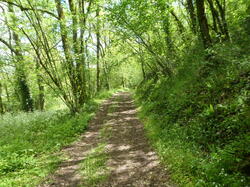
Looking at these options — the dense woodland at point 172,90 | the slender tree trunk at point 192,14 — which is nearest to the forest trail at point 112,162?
the dense woodland at point 172,90

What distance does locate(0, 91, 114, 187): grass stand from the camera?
5.33m

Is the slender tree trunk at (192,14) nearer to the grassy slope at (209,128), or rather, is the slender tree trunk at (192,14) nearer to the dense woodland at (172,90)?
the dense woodland at (172,90)

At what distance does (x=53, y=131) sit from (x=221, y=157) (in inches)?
300

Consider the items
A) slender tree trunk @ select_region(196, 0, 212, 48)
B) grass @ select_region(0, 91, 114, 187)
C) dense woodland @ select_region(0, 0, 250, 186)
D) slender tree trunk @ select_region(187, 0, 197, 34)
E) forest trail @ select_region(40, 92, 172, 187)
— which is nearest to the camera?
dense woodland @ select_region(0, 0, 250, 186)

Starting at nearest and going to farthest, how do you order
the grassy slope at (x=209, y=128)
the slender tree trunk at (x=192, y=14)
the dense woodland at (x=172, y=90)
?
the grassy slope at (x=209, y=128), the dense woodland at (x=172, y=90), the slender tree trunk at (x=192, y=14)

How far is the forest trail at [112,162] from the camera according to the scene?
4738mm

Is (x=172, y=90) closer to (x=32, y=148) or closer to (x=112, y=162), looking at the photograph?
(x=112, y=162)

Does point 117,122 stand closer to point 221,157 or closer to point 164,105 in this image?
point 164,105

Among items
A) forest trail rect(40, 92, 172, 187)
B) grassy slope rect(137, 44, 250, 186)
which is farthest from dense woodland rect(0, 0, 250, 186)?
forest trail rect(40, 92, 172, 187)

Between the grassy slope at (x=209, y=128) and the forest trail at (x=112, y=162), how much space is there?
0.45m

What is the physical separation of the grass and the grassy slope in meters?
3.61

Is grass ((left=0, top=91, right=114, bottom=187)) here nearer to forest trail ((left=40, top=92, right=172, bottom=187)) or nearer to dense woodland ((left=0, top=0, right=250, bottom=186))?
dense woodland ((left=0, top=0, right=250, bottom=186))

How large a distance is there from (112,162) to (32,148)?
11.7ft

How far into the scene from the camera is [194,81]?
8516 millimetres
